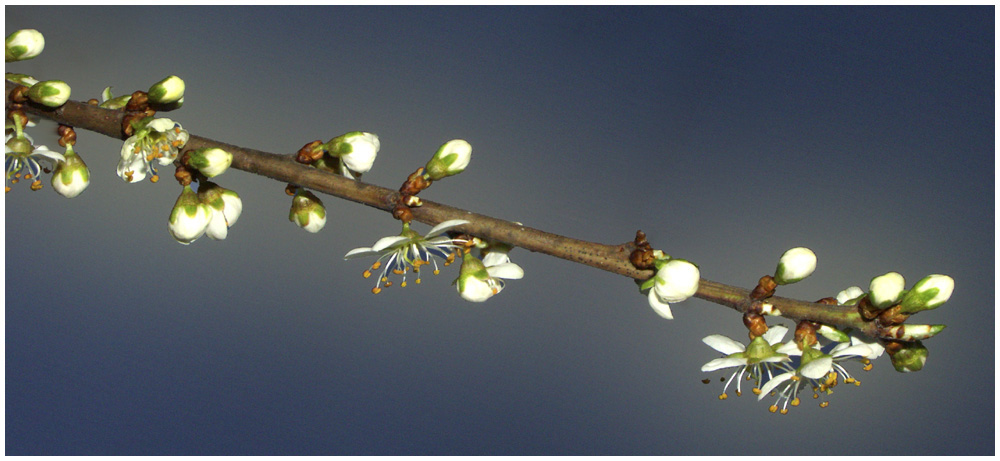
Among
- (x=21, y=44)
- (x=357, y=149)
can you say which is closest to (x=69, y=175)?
(x=21, y=44)

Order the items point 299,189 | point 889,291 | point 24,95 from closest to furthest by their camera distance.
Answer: point 889,291 < point 24,95 < point 299,189

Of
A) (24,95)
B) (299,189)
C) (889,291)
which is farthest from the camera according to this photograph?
(299,189)

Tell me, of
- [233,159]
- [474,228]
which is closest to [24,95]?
[233,159]

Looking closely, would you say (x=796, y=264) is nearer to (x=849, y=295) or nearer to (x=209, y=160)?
(x=849, y=295)

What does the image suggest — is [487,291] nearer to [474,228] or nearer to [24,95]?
[474,228]

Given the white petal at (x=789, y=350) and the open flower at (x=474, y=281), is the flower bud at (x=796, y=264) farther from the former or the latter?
the open flower at (x=474, y=281)

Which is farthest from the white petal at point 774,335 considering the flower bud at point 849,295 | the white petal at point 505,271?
the white petal at point 505,271
